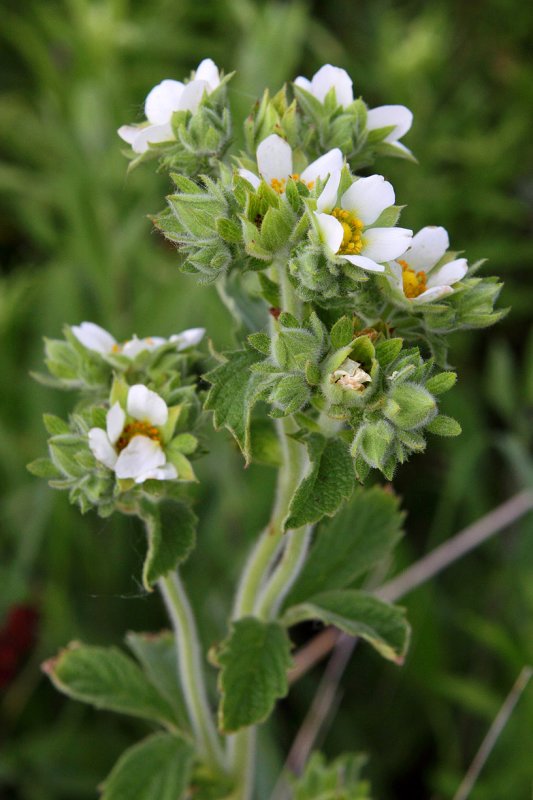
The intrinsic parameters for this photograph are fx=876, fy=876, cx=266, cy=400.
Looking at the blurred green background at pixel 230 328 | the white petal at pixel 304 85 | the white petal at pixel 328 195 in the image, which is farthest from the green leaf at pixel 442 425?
the blurred green background at pixel 230 328

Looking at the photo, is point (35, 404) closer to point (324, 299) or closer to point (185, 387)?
point (185, 387)

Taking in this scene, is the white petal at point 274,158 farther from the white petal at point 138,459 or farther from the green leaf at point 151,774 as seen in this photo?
the green leaf at point 151,774

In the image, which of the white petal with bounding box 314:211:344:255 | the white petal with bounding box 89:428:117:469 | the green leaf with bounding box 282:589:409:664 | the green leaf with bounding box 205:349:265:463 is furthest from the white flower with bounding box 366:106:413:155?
the green leaf with bounding box 282:589:409:664

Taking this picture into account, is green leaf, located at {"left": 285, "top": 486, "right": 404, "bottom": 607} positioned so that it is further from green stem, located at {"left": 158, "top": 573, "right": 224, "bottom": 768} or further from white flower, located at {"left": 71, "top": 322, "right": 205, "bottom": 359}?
white flower, located at {"left": 71, "top": 322, "right": 205, "bottom": 359}

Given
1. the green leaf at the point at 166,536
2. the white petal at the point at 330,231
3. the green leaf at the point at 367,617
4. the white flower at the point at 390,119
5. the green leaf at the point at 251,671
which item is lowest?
A: the green leaf at the point at 251,671

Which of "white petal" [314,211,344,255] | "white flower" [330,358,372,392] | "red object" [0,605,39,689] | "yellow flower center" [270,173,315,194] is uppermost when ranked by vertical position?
"yellow flower center" [270,173,315,194]

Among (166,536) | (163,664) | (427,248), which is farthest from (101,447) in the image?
(163,664)
